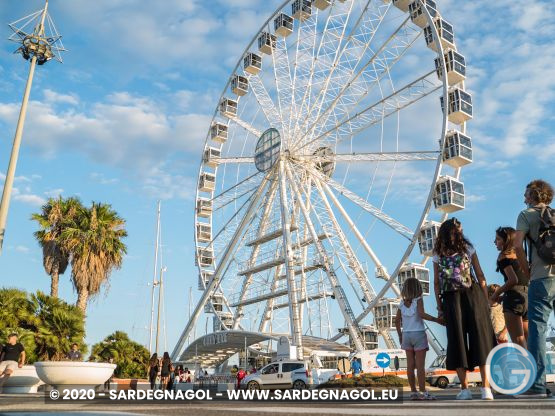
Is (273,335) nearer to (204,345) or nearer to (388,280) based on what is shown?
(204,345)

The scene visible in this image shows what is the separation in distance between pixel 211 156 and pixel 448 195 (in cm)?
A: 2062

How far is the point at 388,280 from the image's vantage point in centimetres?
2994

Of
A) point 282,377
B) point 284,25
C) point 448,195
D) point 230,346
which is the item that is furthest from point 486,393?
point 230,346

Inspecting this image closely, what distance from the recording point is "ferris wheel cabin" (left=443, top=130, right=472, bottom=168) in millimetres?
27391

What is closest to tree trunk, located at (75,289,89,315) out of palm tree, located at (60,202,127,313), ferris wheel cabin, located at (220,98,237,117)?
palm tree, located at (60,202,127,313)

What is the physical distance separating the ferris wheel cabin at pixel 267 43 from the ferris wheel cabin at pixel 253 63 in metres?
1.13

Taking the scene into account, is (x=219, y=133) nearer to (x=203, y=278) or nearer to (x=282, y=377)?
(x=203, y=278)

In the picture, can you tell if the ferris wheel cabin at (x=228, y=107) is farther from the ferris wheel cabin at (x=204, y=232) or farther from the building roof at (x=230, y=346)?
the building roof at (x=230, y=346)

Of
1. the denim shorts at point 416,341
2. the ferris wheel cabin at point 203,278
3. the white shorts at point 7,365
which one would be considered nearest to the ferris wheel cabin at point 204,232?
the ferris wheel cabin at point 203,278

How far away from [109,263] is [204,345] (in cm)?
1883

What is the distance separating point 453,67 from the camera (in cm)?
2853

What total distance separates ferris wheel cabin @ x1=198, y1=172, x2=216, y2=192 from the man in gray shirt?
125ft

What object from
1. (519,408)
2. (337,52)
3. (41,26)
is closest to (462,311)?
(519,408)

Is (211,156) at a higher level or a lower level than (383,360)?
higher
